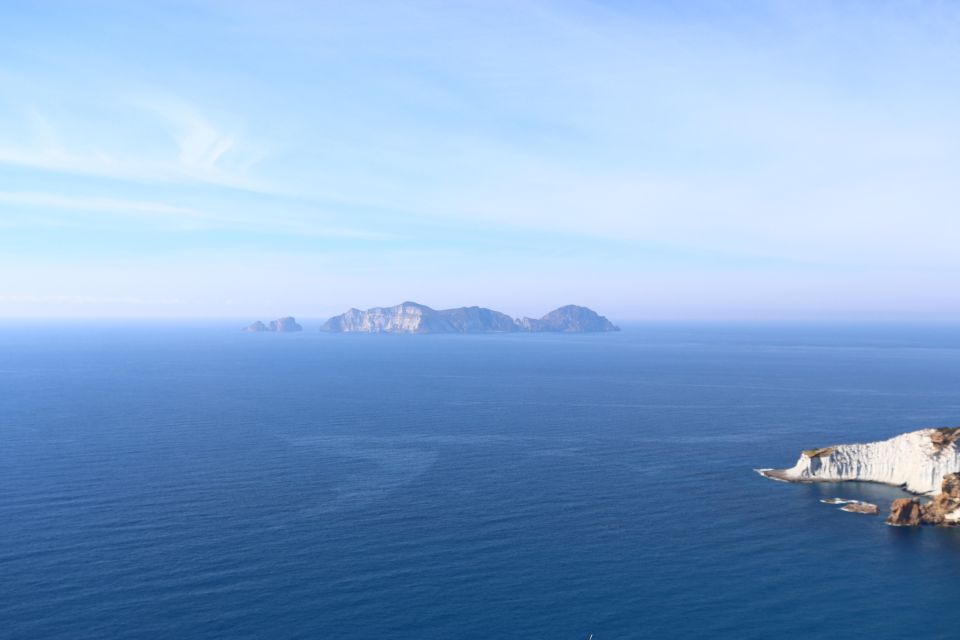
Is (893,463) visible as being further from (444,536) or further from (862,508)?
(444,536)

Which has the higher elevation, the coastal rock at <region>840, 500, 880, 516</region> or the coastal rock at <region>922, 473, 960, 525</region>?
the coastal rock at <region>922, 473, 960, 525</region>

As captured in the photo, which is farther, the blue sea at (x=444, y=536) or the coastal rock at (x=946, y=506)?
the coastal rock at (x=946, y=506)

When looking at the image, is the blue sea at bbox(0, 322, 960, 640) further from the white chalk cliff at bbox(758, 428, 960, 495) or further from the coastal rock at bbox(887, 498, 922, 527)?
the white chalk cliff at bbox(758, 428, 960, 495)

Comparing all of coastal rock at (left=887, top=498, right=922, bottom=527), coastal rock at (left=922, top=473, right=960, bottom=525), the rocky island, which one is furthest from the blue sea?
coastal rock at (left=922, top=473, right=960, bottom=525)

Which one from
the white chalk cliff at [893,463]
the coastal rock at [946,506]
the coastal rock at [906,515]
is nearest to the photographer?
the coastal rock at [906,515]

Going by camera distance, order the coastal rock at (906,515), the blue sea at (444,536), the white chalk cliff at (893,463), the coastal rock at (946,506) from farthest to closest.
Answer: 1. the white chalk cliff at (893,463)
2. the coastal rock at (946,506)
3. the coastal rock at (906,515)
4. the blue sea at (444,536)

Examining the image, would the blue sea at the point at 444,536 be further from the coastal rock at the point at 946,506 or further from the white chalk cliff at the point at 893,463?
the coastal rock at the point at 946,506

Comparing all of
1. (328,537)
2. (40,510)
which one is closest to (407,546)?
(328,537)

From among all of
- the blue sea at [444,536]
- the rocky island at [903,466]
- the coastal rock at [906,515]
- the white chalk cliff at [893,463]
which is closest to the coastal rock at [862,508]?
the blue sea at [444,536]
